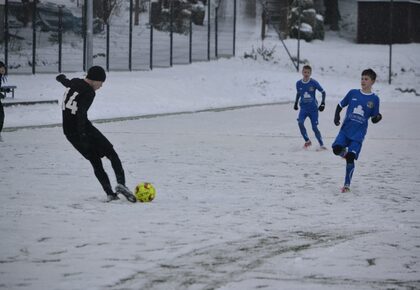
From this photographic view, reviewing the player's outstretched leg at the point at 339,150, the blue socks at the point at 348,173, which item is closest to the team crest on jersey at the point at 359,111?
the player's outstretched leg at the point at 339,150

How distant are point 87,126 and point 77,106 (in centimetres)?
31

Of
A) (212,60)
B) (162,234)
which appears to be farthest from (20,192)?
(212,60)

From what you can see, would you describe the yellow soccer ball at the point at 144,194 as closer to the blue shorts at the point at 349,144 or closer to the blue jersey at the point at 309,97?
the blue shorts at the point at 349,144

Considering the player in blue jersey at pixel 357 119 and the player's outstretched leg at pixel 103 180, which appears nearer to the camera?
the player's outstretched leg at pixel 103 180

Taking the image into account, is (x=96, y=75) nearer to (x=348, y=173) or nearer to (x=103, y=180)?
(x=103, y=180)

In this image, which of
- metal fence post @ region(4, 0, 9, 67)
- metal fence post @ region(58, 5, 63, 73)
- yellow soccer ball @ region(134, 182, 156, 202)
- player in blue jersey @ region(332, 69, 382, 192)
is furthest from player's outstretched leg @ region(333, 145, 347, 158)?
metal fence post @ region(58, 5, 63, 73)

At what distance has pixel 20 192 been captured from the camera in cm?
1077

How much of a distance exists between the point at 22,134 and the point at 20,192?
8.35 metres

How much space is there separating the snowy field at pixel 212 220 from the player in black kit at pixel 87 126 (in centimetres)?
38

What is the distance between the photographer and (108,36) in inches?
1270

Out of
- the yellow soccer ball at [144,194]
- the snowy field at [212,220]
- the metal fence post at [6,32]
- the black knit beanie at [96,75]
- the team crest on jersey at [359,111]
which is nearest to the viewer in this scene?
the snowy field at [212,220]

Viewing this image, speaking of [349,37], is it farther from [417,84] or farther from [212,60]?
[212,60]

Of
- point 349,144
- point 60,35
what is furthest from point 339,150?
point 60,35

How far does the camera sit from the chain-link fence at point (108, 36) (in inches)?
1170
